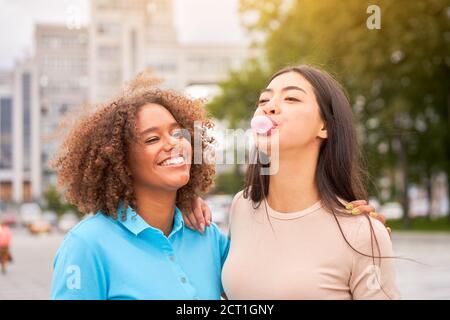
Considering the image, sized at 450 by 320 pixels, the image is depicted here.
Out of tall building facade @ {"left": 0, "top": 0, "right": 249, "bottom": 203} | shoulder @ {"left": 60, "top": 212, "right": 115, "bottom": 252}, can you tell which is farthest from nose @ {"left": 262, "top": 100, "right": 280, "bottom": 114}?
tall building facade @ {"left": 0, "top": 0, "right": 249, "bottom": 203}

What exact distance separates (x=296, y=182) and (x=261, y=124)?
0.22 m

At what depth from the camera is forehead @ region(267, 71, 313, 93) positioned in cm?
184

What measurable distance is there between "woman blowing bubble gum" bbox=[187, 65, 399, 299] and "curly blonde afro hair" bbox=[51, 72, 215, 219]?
0.96 ft

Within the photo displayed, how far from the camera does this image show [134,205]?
77.2 inches

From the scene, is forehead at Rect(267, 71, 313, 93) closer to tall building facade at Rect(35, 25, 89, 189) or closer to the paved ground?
the paved ground

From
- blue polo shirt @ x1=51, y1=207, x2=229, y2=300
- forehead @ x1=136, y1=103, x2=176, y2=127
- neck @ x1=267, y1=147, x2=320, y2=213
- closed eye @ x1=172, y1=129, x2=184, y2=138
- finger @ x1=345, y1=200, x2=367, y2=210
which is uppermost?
forehead @ x1=136, y1=103, x2=176, y2=127

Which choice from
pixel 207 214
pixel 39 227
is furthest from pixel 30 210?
pixel 207 214

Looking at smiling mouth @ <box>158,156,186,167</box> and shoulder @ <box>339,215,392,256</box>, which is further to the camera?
smiling mouth @ <box>158,156,186,167</box>

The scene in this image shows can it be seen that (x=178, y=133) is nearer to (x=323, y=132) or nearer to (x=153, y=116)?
(x=153, y=116)

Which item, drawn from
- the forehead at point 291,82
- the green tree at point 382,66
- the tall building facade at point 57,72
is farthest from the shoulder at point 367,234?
the tall building facade at point 57,72

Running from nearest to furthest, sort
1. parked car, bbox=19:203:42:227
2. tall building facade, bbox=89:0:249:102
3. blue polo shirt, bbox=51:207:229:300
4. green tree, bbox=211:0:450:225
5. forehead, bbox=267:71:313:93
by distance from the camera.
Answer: blue polo shirt, bbox=51:207:229:300 → forehead, bbox=267:71:313:93 → green tree, bbox=211:0:450:225 → parked car, bbox=19:203:42:227 → tall building facade, bbox=89:0:249:102

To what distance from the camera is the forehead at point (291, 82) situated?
72.4 inches

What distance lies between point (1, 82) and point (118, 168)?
66.2m
